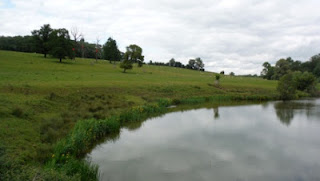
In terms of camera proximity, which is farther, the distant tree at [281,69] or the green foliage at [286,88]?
the distant tree at [281,69]

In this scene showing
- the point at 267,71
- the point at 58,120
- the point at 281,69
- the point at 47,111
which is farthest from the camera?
the point at 267,71

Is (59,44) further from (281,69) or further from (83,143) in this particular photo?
(281,69)

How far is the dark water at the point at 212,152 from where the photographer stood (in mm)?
10047

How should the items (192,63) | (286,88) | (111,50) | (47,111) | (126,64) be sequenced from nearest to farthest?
(47,111)
(286,88)
(126,64)
(111,50)
(192,63)

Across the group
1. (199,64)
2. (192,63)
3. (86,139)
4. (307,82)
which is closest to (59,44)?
(86,139)

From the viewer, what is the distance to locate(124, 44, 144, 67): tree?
59.6 metres

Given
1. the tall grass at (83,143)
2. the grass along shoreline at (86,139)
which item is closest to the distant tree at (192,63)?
the grass along shoreline at (86,139)

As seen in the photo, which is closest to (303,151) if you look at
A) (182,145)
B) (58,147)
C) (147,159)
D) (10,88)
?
(182,145)

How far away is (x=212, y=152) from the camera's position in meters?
12.8

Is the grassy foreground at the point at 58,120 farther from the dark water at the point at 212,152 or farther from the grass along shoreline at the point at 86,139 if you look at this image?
the dark water at the point at 212,152

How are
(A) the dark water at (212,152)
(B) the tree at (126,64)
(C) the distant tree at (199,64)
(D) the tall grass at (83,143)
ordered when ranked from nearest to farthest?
(D) the tall grass at (83,143), (A) the dark water at (212,152), (B) the tree at (126,64), (C) the distant tree at (199,64)

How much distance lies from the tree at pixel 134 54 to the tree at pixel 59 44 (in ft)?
45.6

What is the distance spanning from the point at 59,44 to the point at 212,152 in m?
50.3

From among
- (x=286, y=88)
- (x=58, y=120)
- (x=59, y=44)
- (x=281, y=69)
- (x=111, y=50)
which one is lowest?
(x=58, y=120)
